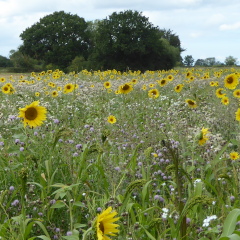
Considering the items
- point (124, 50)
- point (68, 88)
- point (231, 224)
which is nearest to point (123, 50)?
point (124, 50)

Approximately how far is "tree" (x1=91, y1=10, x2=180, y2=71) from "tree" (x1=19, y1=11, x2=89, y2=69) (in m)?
8.49

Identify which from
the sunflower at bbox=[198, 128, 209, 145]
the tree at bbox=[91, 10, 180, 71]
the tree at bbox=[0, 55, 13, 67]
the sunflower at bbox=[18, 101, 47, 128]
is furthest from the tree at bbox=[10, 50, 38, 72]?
the sunflower at bbox=[198, 128, 209, 145]

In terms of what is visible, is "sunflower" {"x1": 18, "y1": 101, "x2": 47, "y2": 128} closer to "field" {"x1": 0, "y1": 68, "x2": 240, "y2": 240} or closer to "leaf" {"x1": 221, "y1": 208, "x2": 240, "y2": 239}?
"field" {"x1": 0, "y1": 68, "x2": 240, "y2": 240}

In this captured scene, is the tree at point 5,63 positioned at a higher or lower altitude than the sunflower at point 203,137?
higher

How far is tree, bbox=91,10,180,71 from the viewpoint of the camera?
37094mm

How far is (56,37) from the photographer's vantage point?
48.3 metres

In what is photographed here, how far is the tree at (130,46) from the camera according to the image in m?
37.1

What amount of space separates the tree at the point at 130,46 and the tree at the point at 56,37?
334 inches

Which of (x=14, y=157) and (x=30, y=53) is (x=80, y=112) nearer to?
(x=14, y=157)

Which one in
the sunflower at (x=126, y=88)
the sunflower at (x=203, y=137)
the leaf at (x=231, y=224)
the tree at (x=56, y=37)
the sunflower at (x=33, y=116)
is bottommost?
the leaf at (x=231, y=224)

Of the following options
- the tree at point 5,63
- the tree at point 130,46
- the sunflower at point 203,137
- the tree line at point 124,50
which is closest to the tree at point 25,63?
the tree line at point 124,50

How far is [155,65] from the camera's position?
3794 cm

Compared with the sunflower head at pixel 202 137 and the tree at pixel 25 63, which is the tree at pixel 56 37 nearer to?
the tree at pixel 25 63

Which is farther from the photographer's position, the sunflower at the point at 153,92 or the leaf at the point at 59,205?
the sunflower at the point at 153,92
